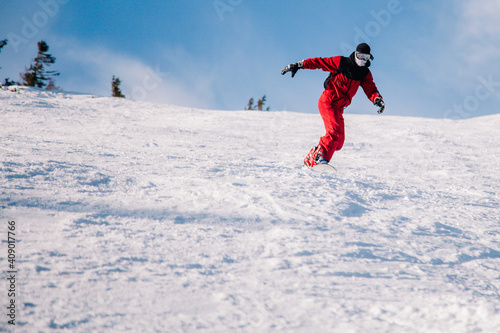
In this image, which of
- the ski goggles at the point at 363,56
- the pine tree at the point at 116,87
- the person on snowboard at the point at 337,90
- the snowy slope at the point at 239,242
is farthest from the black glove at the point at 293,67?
the pine tree at the point at 116,87

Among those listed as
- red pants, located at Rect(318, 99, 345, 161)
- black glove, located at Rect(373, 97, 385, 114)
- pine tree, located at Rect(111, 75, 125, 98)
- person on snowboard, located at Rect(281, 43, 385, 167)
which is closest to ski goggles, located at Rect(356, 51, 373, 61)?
person on snowboard, located at Rect(281, 43, 385, 167)

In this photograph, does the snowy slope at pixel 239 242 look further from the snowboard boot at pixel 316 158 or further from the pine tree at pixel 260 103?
the pine tree at pixel 260 103

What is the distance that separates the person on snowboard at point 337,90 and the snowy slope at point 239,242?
0.41 metres

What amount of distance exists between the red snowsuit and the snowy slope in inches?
18.1

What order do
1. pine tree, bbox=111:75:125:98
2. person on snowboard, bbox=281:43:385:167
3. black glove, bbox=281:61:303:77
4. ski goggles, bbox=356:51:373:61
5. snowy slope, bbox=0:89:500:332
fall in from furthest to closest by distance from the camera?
pine tree, bbox=111:75:125:98, black glove, bbox=281:61:303:77, person on snowboard, bbox=281:43:385:167, ski goggles, bbox=356:51:373:61, snowy slope, bbox=0:89:500:332

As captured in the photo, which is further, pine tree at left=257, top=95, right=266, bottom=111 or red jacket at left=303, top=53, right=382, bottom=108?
pine tree at left=257, top=95, right=266, bottom=111

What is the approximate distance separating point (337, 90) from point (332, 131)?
0.58 m

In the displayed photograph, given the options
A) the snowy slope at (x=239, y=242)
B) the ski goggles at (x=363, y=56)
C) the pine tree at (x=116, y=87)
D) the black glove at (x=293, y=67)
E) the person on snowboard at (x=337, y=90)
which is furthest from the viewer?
the pine tree at (x=116, y=87)

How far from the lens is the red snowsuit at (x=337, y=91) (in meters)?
4.33

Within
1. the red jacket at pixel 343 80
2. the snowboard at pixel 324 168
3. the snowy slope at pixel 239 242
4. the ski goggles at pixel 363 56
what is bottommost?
the snowy slope at pixel 239 242

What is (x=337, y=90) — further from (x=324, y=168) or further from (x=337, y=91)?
(x=324, y=168)

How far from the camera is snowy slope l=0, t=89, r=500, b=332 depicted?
1403mm

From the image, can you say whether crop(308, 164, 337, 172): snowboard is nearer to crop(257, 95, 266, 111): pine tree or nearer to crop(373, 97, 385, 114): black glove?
crop(373, 97, 385, 114): black glove

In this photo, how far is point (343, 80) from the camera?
14.4 feet
